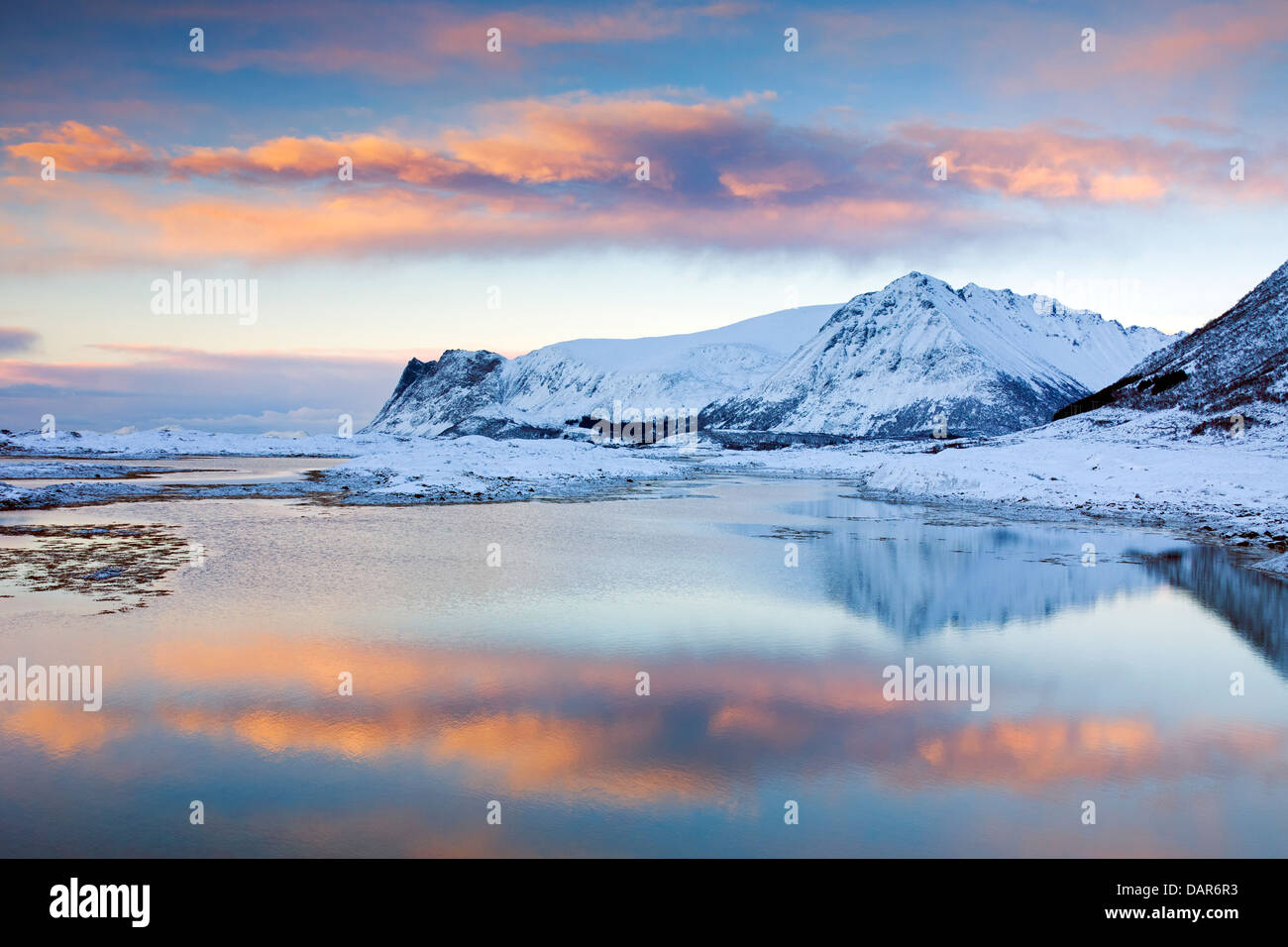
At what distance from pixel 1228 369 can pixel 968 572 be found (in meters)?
93.5

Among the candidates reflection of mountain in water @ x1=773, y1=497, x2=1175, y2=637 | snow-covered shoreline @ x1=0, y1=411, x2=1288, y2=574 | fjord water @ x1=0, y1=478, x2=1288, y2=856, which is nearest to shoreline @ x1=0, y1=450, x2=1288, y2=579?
snow-covered shoreline @ x1=0, y1=411, x2=1288, y2=574

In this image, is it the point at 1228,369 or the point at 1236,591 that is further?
the point at 1228,369

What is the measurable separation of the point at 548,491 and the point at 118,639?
39.4m

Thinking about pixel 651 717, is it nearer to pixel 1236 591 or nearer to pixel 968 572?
pixel 968 572

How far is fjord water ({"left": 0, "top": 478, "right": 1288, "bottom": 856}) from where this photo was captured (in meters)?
7.50

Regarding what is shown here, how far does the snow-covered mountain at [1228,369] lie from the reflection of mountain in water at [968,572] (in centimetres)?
6261

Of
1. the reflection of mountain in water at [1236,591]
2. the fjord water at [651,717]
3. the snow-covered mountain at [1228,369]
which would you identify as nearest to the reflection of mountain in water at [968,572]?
the fjord water at [651,717]

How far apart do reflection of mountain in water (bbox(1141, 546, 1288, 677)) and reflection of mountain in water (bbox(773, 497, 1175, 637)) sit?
0.78 metres

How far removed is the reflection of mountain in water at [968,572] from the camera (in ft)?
56.2

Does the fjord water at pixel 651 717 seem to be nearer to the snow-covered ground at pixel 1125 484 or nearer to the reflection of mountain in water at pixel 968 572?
the reflection of mountain in water at pixel 968 572

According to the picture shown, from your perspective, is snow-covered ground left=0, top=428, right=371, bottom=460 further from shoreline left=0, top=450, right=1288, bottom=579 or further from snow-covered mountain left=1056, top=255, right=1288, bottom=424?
snow-covered mountain left=1056, top=255, right=1288, bottom=424

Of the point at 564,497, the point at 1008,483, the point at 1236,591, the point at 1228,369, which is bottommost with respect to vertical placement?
the point at 1236,591

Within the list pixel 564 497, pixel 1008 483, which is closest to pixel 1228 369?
pixel 1008 483

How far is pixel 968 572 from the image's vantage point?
71.6ft
